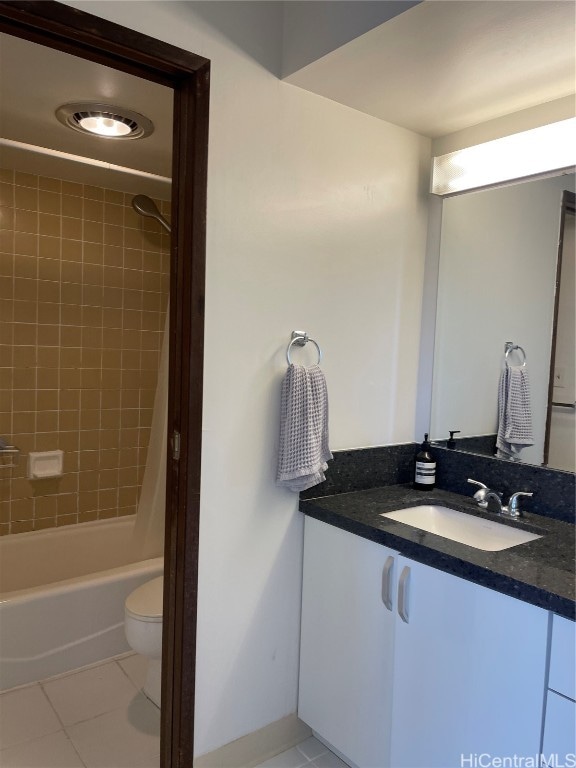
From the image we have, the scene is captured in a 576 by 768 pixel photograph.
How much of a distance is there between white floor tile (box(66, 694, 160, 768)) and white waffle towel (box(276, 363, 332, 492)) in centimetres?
105

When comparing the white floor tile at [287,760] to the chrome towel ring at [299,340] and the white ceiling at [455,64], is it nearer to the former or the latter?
the chrome towel ring at [299,340]

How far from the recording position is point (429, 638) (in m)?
1.44

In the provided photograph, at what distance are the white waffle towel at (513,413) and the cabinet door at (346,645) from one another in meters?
0.63

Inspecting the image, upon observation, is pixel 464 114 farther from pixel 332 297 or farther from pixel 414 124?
pixel 332 297

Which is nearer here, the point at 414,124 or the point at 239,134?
the point at 239,134

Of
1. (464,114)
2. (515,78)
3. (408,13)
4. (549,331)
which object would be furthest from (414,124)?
(549,331)

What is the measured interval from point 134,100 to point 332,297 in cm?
92

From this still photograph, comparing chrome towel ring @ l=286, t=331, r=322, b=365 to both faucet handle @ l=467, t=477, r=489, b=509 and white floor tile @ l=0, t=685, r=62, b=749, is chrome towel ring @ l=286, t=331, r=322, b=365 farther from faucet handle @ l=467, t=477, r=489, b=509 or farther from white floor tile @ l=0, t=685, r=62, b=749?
white floor tile @ l=0, t=685, r=62, b=749

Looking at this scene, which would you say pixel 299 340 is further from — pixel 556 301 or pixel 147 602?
pixel 147 602

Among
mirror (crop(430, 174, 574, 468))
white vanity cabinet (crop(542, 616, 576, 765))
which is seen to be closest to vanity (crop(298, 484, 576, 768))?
white vanity cabinet (crop(542, 616, 576, 765))

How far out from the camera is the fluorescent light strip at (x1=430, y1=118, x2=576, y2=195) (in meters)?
1.67

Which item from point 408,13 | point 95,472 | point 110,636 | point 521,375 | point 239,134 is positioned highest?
point 408,13

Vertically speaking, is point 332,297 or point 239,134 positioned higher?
point 239,134

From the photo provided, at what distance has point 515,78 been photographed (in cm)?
159
